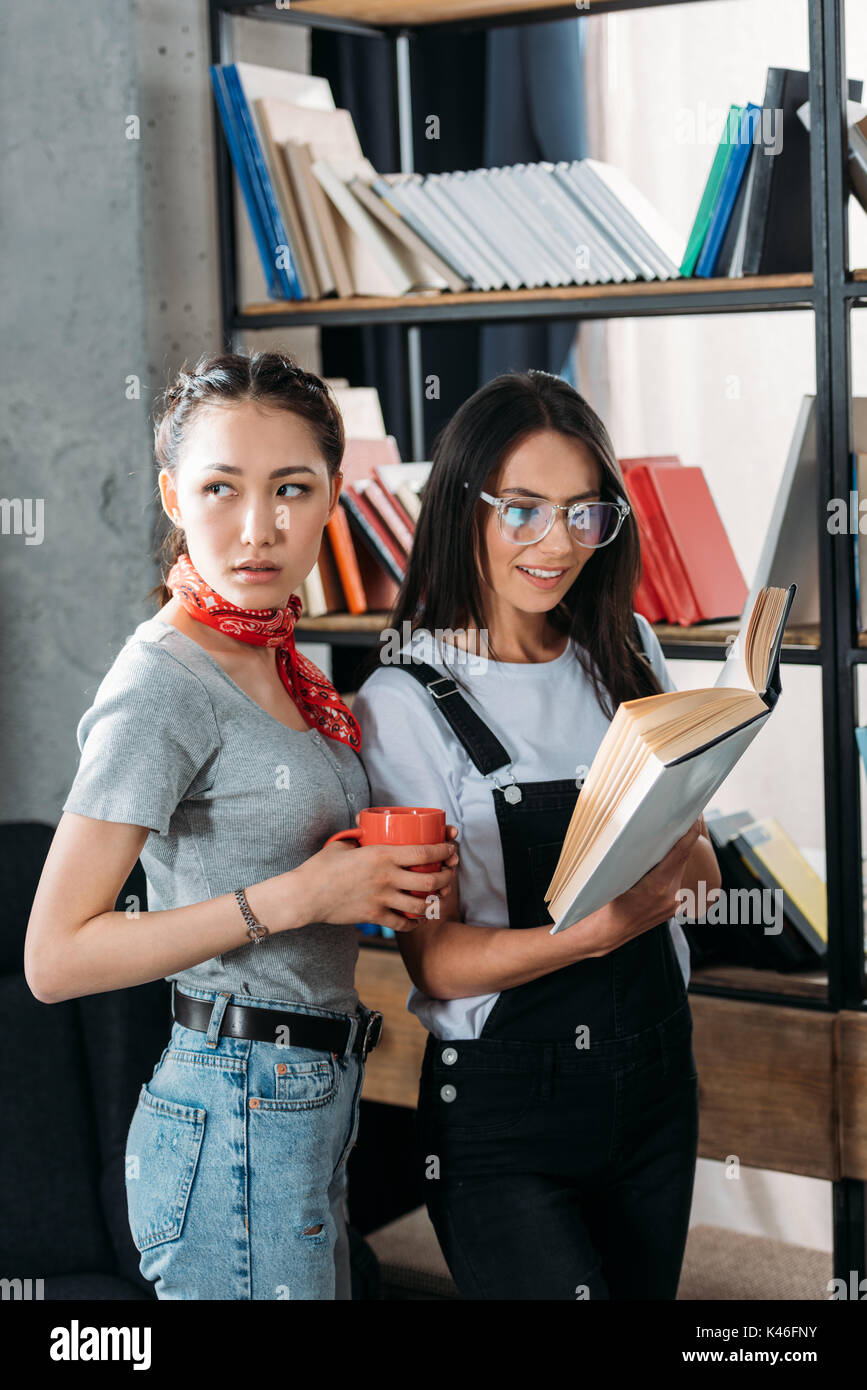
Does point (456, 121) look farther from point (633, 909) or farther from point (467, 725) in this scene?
point (633, 909)

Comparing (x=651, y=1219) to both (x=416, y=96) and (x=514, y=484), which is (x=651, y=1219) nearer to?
(x=514, y=484)

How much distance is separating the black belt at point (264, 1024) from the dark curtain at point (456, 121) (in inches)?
75.5

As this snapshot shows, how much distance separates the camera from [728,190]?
83.8 inches

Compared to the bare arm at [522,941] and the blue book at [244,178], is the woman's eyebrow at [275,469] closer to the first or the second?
the bare arm at [522,941]

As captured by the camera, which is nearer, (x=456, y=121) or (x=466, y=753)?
(x=466, y=753)

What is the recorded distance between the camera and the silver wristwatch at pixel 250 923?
122cm

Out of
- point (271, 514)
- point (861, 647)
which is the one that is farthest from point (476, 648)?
point (861, 647)

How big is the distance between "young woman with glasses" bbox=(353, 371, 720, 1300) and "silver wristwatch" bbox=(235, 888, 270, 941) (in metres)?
0.27

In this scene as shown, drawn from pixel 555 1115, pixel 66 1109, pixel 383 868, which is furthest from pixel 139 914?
pixel 66 1109

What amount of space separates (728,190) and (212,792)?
1331 millimetres

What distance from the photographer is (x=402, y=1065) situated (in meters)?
2.43

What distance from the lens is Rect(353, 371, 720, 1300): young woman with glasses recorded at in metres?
1.43

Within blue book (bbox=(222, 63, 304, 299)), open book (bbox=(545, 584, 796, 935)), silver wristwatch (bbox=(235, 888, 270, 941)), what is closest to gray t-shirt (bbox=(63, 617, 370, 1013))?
silver wristwatch (bbox=(235, 888, 270, 941))

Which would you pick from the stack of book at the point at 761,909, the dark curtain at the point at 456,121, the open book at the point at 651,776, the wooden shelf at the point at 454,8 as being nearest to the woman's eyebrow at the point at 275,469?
the open book at the point at 651,776
